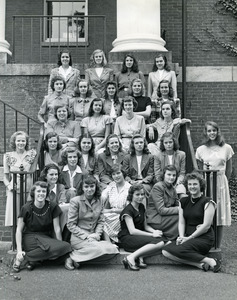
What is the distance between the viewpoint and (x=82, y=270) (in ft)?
19.9

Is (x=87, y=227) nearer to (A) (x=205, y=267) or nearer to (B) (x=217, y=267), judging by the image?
(A) (x=205, y=267)

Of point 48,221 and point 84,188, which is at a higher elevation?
point 84,188

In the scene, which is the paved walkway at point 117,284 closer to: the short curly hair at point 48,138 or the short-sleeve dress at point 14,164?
the short-sleeve dress at point 14,164

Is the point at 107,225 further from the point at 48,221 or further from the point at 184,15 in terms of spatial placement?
the point at 184,15

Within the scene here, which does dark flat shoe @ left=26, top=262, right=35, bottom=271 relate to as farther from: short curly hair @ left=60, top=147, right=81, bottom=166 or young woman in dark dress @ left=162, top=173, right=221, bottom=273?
short curly hair @ left=60, top=147, right=81, bottom=166

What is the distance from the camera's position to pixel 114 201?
677cm

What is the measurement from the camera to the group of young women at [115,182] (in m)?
6.21

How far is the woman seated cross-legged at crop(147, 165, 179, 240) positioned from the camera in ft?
21.5

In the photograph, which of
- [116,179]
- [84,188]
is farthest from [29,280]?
[116,179]

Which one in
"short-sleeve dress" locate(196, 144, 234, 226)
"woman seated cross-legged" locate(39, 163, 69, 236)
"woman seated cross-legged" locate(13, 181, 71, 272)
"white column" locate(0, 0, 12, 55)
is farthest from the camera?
"white column" locate(0, 0, 12, 55)

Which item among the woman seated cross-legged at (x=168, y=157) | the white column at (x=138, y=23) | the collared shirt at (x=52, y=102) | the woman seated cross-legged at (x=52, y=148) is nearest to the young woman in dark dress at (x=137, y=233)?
the woman seated cross-legged at (x=168, y=157)

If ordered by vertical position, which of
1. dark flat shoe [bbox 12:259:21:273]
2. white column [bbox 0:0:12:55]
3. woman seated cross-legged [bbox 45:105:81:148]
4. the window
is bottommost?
dark flat shoe [bbox 12:259:21:273]

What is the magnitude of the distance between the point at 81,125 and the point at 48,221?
2.18 m

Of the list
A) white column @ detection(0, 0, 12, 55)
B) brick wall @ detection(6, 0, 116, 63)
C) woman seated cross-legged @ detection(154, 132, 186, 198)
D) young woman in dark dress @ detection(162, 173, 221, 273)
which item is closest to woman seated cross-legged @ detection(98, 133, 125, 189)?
woman seated cross-legged @ detection(154, 132, 186, 198)
